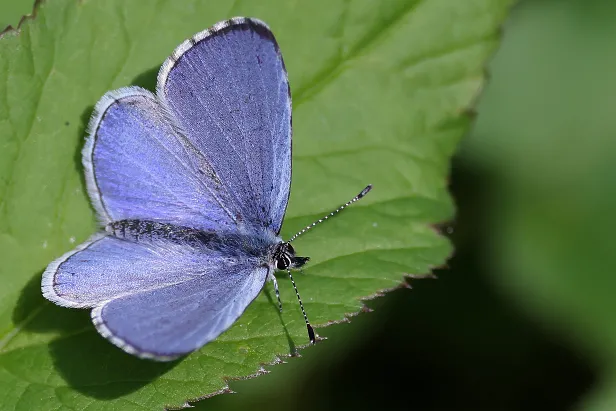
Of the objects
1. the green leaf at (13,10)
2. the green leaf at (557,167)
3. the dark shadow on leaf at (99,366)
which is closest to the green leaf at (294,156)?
the dark shadow on leaf at (99,366)

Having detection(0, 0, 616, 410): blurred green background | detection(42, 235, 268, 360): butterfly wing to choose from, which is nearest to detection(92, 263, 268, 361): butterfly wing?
detection(42, 235, 268, 360): butterfly wing

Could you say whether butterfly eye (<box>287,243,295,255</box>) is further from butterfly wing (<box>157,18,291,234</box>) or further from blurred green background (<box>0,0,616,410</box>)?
blurred green background (<box>0,0,616,410</box>)

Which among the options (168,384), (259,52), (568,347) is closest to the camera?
(168,384)

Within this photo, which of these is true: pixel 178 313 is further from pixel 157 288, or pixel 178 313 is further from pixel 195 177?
pixel 195 177

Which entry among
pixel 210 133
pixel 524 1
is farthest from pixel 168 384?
pixel 524 1

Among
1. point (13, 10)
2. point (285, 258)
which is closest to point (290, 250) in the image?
point (285, 258)

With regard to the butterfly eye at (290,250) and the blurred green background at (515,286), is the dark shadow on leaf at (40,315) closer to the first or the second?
the butterfly eye at (290,250)

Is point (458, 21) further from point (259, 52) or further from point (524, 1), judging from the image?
point (524, 1)
